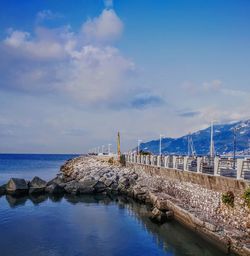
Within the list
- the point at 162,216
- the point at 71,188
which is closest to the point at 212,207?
the point at 162,216

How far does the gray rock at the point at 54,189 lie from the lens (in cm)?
3462

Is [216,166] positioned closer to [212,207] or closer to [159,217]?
[212,207]

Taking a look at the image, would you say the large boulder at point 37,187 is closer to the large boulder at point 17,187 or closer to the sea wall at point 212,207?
the large boulder at point 17,187

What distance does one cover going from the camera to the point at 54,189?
3475 cm

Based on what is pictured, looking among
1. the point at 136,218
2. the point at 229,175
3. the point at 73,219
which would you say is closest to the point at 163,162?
the point at 136,218

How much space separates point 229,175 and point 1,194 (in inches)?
895

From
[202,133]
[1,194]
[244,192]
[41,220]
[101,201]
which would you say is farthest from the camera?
[202,133]

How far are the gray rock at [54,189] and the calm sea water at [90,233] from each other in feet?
18.0

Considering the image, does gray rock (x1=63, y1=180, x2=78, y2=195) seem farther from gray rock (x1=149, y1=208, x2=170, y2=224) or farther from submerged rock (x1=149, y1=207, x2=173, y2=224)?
submerged rock (x1=149, y1=207, x2=173, y2=224)

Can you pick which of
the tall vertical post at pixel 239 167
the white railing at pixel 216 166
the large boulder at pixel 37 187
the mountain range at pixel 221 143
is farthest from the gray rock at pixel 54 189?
the tall vertical post at pixel 239 167

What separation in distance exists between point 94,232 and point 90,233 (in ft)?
1.11

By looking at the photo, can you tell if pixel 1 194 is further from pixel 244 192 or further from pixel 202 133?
pixel 202 133

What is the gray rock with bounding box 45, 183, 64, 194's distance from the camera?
34.6 meters

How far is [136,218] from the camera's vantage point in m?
24.0
